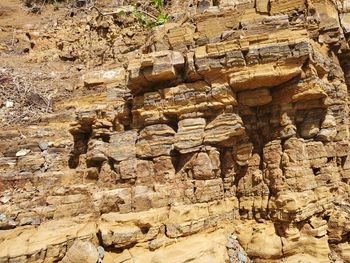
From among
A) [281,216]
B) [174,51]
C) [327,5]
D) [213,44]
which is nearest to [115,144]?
[174,51]

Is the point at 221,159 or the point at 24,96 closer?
the point at 221,159

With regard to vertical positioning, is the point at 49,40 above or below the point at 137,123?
above

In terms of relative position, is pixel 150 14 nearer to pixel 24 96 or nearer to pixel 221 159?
pixel 24 96

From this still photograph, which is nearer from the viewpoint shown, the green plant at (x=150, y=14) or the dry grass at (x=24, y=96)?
the dry grass at (x=24, y=96)

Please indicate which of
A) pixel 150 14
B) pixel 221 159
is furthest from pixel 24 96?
pixel 221 159

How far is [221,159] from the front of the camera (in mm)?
8273

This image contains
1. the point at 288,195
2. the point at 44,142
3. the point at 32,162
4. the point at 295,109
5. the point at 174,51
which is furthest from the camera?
the point at 44,142

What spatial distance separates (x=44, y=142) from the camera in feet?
40.4

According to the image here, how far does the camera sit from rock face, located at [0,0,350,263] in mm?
7230

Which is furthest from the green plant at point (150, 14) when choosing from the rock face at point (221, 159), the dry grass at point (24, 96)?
the rock face at point (221, 159)

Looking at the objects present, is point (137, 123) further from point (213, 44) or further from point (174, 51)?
point (213, 44)

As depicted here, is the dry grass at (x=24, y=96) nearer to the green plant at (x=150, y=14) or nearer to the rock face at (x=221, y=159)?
the green plant at (x=150, y=14)

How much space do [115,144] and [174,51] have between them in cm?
268

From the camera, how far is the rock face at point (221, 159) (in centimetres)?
723
